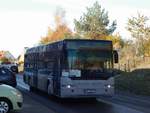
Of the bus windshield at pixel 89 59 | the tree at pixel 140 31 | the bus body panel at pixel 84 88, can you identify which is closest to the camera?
the bus body panel at pixel 84 88

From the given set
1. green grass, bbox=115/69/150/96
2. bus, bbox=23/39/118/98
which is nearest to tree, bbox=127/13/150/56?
green grass, bbox=115/69/150/96

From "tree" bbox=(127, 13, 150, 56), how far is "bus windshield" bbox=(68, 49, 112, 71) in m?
37.1

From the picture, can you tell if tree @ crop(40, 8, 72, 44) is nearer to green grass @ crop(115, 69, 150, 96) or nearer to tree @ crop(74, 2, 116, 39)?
tree @ crop(74, 2, 116, 39)

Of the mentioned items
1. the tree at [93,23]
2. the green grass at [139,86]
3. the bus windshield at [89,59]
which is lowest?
the green grass at [139,86]

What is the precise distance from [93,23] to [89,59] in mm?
61054

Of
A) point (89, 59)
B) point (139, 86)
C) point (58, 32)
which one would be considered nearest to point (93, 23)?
point (58, 32)

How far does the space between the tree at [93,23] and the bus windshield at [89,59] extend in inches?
2321

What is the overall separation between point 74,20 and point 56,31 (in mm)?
10780

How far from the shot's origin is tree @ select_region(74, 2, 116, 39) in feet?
263

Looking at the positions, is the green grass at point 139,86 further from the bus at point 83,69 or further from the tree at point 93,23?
the tree at point 93,23

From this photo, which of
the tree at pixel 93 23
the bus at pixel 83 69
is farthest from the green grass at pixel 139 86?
the tree at pixel 93 23

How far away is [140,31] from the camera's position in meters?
58.4

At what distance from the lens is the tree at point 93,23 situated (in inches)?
3157

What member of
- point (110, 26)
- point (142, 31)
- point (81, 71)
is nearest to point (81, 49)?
point (81, 71)
